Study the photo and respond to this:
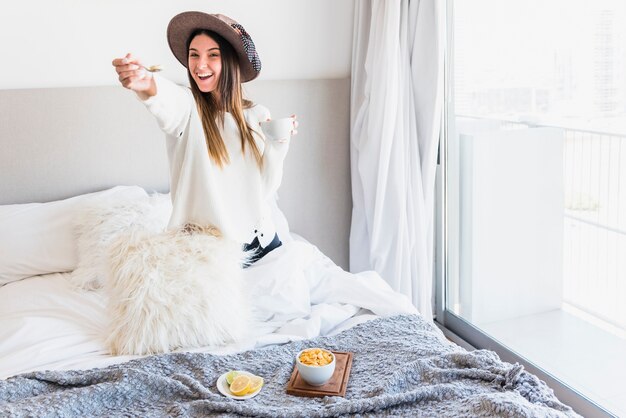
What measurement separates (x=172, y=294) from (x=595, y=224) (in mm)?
1463

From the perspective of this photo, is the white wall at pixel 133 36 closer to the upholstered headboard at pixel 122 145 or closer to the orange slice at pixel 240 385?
the upholstered headboard at pixel 122 145

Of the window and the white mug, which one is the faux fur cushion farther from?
the window

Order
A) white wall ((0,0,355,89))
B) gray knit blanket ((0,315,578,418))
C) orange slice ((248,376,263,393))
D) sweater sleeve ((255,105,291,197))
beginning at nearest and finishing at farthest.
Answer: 1. gray knit blanket ((0,315,578,418))
2. orange slice ((248,376,263,393))
3. sweater sleeve ((255,105,291,197))
4. white wall ((0,0,355,89))

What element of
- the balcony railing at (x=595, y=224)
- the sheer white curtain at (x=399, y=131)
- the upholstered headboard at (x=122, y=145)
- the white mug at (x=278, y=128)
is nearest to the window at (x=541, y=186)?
the balcony railing at (x=595, y=224)

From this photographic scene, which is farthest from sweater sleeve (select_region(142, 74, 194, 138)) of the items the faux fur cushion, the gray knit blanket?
the gray knit blanket

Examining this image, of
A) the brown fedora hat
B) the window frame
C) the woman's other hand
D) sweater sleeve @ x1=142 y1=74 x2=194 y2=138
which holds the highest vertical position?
the brown fedora hat

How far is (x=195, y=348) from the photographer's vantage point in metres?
1.86

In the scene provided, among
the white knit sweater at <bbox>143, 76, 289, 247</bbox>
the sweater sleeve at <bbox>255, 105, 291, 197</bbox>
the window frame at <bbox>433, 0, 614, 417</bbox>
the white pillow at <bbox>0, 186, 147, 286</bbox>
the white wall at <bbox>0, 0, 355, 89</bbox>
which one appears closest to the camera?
the white knit sweater at <bbox>143, 76, 289, 247</bbox>

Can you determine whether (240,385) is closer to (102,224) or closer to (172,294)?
(172,294)

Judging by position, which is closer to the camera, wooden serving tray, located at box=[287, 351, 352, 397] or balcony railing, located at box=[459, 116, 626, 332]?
wooden serving tray, located at box=[287, 351, 352, 397]

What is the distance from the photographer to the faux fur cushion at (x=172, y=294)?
1.84m

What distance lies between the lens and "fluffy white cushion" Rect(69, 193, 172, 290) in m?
2.31

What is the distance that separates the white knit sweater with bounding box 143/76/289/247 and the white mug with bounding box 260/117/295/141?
7 centimetres

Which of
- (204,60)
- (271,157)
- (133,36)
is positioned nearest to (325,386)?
(271,157)
